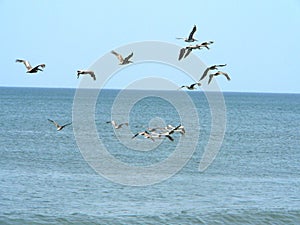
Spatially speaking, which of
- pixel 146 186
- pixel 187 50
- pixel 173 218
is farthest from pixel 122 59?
pixel 146 186

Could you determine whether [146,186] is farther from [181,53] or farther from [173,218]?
[181,53]

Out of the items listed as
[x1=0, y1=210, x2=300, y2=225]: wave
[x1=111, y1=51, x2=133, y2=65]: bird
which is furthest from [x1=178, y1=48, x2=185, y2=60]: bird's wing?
[x1=0, y1=210, x2=300, y2=225]: wave

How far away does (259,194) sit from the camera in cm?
4784

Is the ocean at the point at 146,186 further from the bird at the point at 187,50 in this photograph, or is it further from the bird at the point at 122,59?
the bird at the point at 187,50

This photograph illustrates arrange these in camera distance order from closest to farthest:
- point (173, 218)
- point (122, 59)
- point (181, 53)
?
point (181, 53)
point (122, 59)
point (173, 218)

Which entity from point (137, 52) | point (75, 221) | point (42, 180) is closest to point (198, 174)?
point (42, 180)

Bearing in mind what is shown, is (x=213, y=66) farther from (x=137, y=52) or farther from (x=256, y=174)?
(x=256, y=174)

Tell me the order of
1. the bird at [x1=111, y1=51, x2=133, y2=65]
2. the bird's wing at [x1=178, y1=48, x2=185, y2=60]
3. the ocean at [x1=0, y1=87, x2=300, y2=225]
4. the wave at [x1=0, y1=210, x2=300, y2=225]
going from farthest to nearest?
the ocean at [x1=0, y1=87, x2=300, y2=225] < the wave at [x1=0, y1=210, x2=300, y2=225] < the bird at [x1=111, y1=51, x2=133, y2=65] < the bird's wing at [x1=178, y1=48, x2=185, y2=60]

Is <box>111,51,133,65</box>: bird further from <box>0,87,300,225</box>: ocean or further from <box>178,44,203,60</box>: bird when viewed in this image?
<box>0,87,300,225</box>: ocean

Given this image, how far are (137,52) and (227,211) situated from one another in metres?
13.0

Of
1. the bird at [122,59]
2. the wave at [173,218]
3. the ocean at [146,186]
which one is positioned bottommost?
the wave at [173,218]

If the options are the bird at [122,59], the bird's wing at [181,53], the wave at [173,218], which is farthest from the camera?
the wave at [173,218]

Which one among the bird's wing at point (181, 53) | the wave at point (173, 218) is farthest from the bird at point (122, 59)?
the wave at point (173, 218)

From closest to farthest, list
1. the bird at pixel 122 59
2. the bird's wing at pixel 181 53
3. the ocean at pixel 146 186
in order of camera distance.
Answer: the bird's wing at pixel 181 53
the bird at pixel 122 59
the ocean at pixel 146 186
